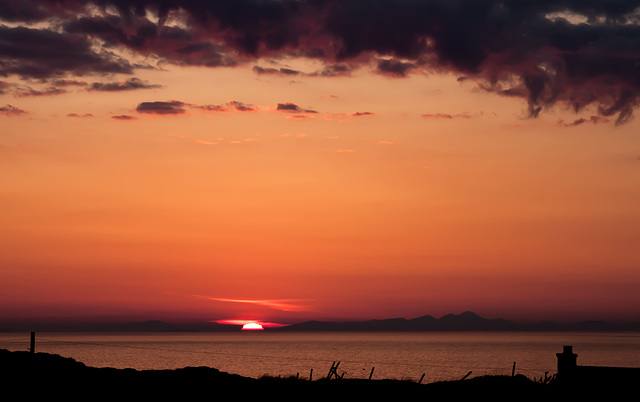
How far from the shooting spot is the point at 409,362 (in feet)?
593

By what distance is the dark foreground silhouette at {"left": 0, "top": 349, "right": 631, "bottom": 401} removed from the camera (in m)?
35.7

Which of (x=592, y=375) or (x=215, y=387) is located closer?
(x=592, y=375)

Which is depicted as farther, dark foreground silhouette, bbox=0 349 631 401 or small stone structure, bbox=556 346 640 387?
dark foreground silhouette, bbox=0 349 631 401

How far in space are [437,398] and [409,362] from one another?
149 m

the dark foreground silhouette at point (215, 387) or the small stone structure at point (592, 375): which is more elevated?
the small stone structure at point (592, 375)

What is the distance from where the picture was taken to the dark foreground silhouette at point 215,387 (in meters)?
35.7

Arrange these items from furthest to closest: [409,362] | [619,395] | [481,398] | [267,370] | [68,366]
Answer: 1. [409,362]
2. [267,370]
3. [68,366]
4. [481,398]
5. [619,395]

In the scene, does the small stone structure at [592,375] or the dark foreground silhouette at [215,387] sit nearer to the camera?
the small stone structure at [592,375]

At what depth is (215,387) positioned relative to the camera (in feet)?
130

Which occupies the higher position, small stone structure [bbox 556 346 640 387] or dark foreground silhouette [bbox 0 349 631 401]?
small stone structure [bbox 556 346 640 387]

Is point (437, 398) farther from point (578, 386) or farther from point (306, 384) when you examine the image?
point (578, 386)

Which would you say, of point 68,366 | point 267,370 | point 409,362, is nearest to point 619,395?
point 68,366

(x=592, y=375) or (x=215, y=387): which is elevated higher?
(x=592, y=375)

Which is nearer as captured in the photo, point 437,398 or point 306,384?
point 437,398
